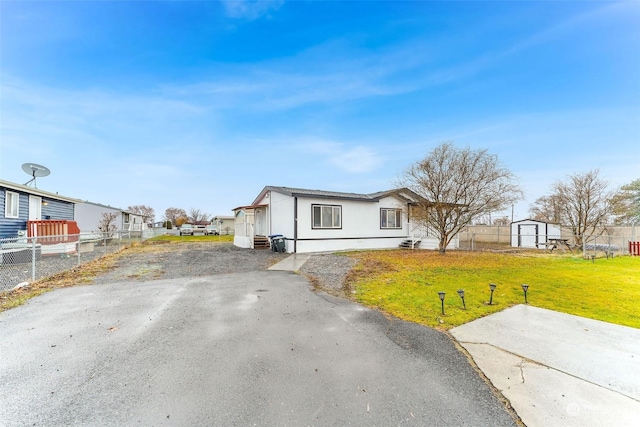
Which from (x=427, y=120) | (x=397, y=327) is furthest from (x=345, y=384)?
(x=427, y=120)

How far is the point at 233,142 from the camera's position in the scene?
888 inches

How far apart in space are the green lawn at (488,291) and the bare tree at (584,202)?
8.00 metres

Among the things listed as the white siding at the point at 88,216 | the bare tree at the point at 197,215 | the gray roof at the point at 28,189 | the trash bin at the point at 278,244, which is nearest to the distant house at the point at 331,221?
the trash bin at the point at 278,244

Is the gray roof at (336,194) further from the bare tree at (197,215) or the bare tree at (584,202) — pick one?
the bare tree at (197,215)

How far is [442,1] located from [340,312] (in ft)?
43.1

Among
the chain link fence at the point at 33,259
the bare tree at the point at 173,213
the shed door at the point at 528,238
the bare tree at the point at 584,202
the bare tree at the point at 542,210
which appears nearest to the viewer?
the chain link fence at the point at 33,259

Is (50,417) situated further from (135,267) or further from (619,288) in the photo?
(619,288)

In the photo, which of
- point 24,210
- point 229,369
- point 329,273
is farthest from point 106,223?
point 229,369

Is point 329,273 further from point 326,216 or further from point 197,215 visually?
point 197,215

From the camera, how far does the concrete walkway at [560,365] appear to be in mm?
2248

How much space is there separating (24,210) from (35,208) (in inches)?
41.3

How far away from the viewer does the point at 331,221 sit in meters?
15.6

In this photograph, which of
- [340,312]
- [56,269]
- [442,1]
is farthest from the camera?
[442,1]

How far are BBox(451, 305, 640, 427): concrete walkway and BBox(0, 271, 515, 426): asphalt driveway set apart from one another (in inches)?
11.9
